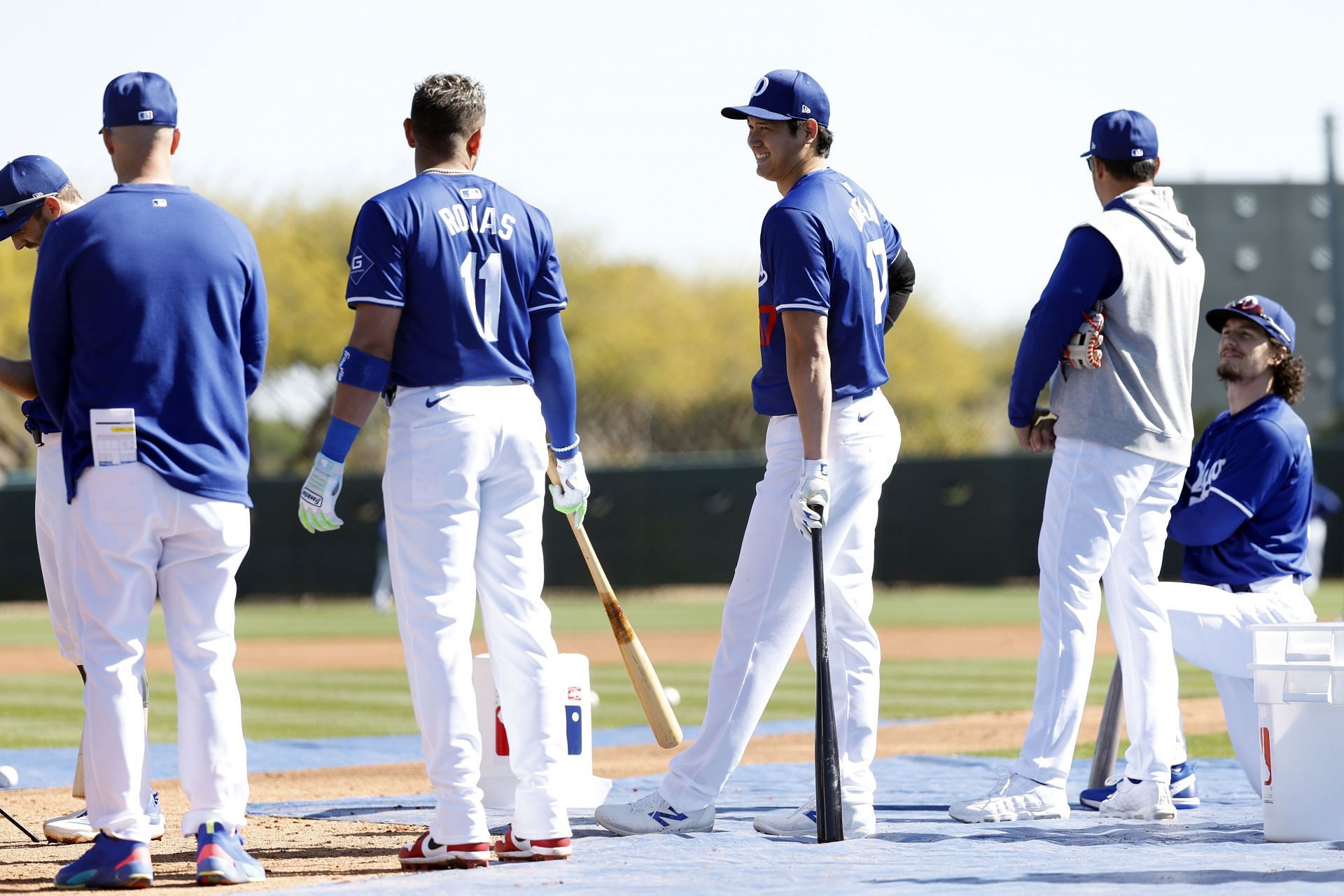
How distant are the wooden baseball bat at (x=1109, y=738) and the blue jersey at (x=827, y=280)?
5.58 ft

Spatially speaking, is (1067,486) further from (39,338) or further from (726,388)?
(726,388)

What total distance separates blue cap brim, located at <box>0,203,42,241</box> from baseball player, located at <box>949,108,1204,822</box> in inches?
130

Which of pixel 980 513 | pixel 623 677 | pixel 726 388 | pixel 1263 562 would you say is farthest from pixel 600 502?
pixel 726 388

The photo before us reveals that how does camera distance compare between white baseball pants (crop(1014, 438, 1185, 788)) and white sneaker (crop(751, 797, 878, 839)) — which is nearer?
white sneaker (crop(751, 797, 878, 839))

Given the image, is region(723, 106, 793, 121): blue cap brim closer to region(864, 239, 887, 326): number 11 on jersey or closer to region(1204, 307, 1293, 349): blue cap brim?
region(864, 239, 887, 326): number 11 on jersey

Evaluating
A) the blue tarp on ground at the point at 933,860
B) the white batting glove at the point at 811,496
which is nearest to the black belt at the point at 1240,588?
the blue tarp on ground at the point at 933,860

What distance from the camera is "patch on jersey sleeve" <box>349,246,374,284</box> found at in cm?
472

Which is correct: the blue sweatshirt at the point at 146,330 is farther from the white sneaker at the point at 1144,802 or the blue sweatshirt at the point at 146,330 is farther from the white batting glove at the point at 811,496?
the white sneaker at the point at 1144,802

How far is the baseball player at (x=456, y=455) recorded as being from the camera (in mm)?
4695

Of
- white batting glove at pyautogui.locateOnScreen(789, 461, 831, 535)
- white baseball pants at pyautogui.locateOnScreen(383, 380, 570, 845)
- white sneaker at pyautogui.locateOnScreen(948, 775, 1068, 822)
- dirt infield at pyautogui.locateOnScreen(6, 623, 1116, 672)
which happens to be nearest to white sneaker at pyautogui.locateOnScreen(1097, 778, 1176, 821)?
white sneaker at pyautogui.locateOnScreen(948, 775, 1068, 822)

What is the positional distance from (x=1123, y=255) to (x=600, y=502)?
2290cm

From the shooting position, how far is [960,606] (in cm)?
2402

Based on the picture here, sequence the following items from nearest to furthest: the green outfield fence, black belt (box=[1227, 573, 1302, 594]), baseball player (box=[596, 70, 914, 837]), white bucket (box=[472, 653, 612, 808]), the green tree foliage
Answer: baseball player (box=[596, 70, 914, 837])
white bucket (box=[472, 653, 612, 808])
black belt (box=[1227, 573, 1302, 594])
the green outfield fence
the green tree foliage

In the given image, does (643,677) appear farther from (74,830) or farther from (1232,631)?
(1232,631)
